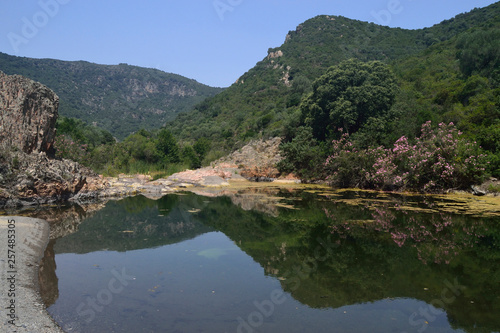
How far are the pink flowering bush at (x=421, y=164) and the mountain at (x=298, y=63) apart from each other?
23.7 m

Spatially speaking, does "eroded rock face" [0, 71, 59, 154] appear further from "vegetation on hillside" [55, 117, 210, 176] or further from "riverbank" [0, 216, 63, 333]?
"vegetation on hillside" [55, 117, 210, 176]

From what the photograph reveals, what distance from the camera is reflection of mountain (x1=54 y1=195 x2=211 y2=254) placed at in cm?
1100

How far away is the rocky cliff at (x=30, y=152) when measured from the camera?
16.3 m

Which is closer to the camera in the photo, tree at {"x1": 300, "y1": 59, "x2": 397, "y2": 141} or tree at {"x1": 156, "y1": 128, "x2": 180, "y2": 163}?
tree at {"x1": 300, "y1": 59, "x2": 397, "y2": 141}

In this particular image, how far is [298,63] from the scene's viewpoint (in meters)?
74.9

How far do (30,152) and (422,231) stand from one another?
18839 mm

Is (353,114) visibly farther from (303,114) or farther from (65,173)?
(65,173)

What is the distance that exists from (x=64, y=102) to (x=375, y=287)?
99302 millimetres

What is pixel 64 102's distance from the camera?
Result: 90.4 m

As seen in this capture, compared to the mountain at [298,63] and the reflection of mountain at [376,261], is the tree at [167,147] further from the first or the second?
the reflection of mountain at [376,261]

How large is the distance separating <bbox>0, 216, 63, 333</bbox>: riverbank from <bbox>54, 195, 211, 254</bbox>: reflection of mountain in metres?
0.83

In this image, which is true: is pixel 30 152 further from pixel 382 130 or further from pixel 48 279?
pixel 382 130

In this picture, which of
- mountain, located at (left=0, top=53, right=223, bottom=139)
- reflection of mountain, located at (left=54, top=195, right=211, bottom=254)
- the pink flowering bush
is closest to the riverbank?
reflection of mountain, located at (left=54, top=195, right=211, bottom=254)

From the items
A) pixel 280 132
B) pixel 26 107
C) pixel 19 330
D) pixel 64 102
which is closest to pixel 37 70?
pixel 64 102
